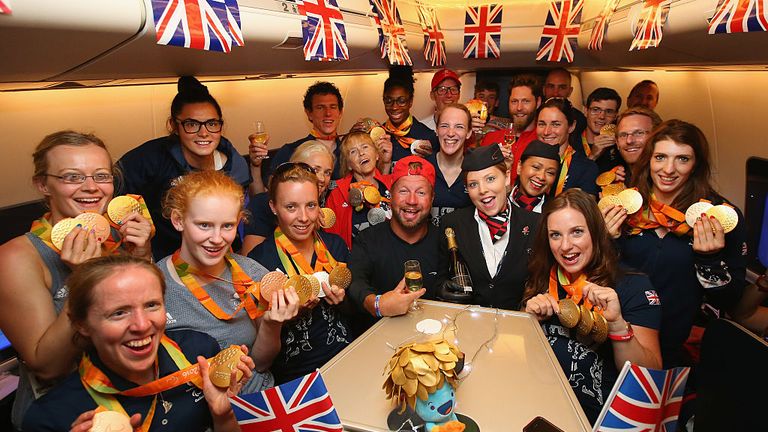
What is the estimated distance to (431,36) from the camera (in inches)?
292

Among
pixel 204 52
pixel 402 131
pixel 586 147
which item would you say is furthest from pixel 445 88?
pixel 204 52

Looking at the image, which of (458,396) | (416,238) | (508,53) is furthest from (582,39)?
(458,396)

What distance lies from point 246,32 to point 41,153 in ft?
5.17

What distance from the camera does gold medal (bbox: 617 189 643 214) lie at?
318 cm

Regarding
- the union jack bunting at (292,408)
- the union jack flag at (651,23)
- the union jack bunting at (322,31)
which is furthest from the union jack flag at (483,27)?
the union jack bunting at (292,408)

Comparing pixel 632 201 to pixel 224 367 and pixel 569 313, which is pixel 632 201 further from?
pixel 224 367

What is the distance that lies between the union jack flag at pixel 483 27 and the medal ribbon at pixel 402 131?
2.48m

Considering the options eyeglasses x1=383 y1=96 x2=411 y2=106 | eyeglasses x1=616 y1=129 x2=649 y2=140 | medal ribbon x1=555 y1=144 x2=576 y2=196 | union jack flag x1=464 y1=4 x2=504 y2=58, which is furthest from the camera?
union jack flag x1=464 y1=4 x2=504 y2=58

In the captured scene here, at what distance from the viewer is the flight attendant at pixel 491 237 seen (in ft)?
10.6

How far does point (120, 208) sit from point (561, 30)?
21.8ft

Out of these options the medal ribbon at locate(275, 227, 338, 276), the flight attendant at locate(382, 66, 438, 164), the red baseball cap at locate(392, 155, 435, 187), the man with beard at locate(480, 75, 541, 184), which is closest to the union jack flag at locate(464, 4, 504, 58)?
the man with beard at locate(480, 75, 541, 184)

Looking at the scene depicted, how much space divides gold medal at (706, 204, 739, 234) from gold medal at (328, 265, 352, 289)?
92.3 inches

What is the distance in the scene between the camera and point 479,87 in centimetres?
806

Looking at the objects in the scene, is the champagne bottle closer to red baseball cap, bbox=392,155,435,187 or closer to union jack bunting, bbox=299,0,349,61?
red baseball cap, bbox=392,155,435,187
